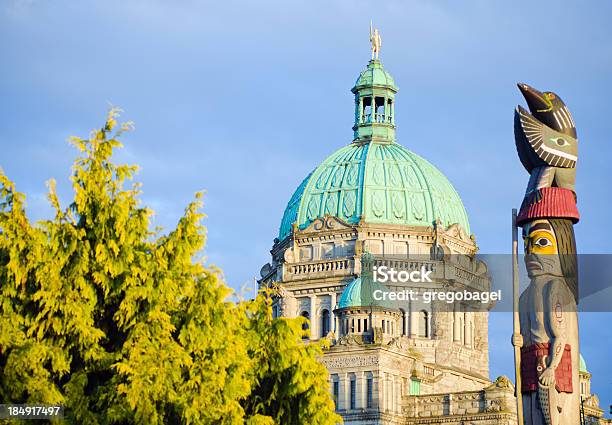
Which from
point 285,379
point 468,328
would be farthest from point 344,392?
point 285,379

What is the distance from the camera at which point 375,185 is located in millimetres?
114000

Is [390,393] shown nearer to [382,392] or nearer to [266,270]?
[382,392]

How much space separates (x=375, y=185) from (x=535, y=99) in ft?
187

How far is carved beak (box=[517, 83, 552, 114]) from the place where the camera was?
56.8 m

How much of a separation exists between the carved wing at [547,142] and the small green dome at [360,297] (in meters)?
43.2

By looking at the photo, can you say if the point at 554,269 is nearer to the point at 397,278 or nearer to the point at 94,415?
the point at 94,415

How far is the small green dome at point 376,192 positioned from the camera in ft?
372

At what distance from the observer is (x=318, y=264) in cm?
11156

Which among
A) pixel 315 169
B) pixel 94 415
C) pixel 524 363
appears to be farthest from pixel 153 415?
pixel 315 169

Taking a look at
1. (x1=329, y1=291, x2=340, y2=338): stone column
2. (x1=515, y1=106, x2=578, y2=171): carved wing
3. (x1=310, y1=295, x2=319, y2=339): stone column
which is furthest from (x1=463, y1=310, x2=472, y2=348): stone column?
(x1=515, y1=106, x2=578, y2=171): carved wing

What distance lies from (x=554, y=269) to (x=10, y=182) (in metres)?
22.2

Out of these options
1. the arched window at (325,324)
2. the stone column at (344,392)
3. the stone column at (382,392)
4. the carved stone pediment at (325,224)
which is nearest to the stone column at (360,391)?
the stone column at (344,392)

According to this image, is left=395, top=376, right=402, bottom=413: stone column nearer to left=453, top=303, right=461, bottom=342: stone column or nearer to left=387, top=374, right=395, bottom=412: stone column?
left=387, top=374, right=395, bottom=412: stone column

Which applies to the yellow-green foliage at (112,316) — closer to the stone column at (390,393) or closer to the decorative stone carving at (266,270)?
the stone column at (390,393)
